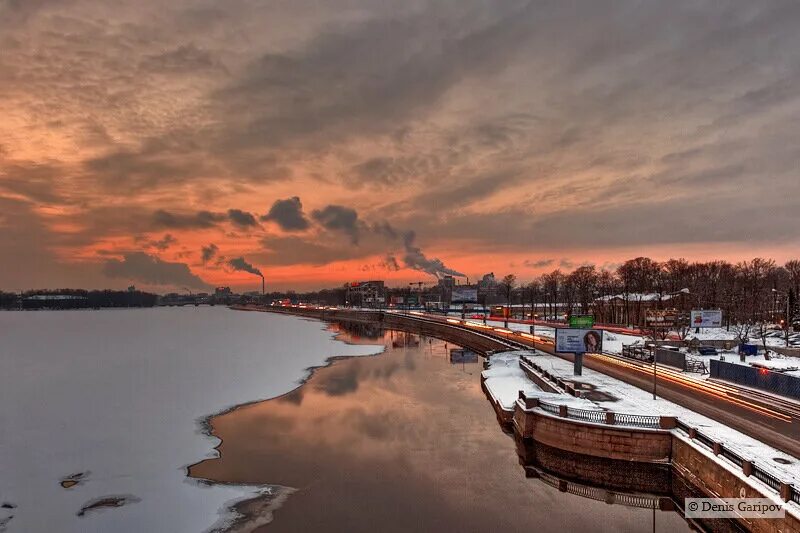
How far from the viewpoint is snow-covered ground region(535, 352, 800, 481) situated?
900 inches

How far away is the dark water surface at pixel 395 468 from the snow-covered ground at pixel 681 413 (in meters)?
4.82

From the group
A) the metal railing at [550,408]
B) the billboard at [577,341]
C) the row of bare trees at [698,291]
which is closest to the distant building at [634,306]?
the row of bare trees at [698,291]

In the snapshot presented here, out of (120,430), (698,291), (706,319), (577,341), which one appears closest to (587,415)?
(577,341)

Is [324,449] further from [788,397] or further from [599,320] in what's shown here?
[599,320]

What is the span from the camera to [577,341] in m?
47.8

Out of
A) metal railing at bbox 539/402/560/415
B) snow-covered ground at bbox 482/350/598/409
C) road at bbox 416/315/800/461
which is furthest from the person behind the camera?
snow-covered ground at bbox 482/350/598/409

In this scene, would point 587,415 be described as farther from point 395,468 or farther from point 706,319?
point 706,319

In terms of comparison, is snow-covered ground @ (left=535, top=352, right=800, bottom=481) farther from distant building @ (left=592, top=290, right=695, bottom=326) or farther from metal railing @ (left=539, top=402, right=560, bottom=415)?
distant building @ (left=592, top=290, right=695, bottom=326)

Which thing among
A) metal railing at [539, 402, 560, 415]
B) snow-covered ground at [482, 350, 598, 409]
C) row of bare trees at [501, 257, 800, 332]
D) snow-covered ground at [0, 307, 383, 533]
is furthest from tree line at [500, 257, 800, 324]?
snow-covered ground at [0, 307, 383, 533]

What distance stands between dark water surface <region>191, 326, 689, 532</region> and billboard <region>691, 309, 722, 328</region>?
39.2 meters

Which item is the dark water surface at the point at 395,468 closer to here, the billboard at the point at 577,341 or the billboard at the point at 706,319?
the billboard at the point at 577,341

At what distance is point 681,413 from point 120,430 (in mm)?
37526

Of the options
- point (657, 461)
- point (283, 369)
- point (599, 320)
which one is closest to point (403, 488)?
point (657, 461)

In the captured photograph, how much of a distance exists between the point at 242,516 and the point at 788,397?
37.4 meters
